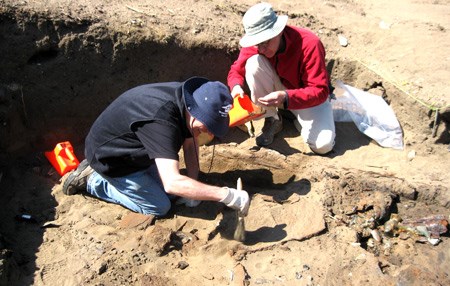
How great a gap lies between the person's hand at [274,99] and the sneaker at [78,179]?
57.5 inches

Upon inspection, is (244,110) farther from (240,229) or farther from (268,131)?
(240,229)

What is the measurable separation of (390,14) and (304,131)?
2.24m

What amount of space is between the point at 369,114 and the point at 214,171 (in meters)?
1.53

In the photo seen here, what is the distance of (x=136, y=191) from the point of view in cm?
353

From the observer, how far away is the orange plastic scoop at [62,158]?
12.8 feet

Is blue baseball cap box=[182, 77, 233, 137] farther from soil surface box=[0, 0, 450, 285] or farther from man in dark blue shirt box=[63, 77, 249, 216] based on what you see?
soil surface box=[0, 0, 450, 285]

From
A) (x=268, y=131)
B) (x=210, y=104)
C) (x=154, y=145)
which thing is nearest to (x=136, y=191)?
(x=154, y=145)

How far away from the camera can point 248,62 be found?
13.5 feet

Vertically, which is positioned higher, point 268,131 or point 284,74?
point 284,74

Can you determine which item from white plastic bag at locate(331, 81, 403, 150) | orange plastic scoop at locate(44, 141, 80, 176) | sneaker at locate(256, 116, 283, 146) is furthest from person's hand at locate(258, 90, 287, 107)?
orange plastic scoop at locate(44, 141, 80, 176)

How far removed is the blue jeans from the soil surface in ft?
0.31

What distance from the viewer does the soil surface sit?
317 cm

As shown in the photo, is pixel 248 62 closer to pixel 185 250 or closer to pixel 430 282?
pixel 185 250

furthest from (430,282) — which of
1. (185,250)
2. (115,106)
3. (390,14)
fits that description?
(390,14)
